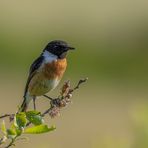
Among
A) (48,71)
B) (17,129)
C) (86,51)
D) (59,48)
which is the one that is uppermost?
(17,129)

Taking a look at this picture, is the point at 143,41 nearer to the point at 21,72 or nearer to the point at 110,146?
the point at 21,72

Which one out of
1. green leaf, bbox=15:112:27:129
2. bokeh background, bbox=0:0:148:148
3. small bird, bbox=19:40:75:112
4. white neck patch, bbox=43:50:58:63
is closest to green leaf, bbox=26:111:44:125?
green leaf, bbox=15:112:27:129

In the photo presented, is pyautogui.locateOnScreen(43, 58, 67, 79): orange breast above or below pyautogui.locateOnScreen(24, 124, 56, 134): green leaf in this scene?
below

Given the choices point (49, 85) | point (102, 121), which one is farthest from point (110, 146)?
point (102, 121)

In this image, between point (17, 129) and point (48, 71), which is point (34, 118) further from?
point (48, 71)

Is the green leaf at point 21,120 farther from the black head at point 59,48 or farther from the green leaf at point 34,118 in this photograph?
the black head at point 59,48

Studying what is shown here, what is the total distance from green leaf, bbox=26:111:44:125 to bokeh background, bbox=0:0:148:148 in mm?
7582

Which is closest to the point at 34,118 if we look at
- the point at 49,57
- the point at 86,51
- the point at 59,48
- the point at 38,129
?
the point at 38,129

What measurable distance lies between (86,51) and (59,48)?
41.8ft

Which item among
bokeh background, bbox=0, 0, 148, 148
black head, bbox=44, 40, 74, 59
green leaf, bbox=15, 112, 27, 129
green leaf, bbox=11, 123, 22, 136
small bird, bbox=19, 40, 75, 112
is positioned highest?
green leaf, bbox=15, 112, 27, 129

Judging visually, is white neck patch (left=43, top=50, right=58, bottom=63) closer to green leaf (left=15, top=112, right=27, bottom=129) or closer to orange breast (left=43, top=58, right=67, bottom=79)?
orange breast (left=43, top=58, right=67, bottom=79)

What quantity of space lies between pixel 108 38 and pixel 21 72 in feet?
11.5

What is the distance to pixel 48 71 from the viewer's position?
22.4ft

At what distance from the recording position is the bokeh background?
14.7 m
